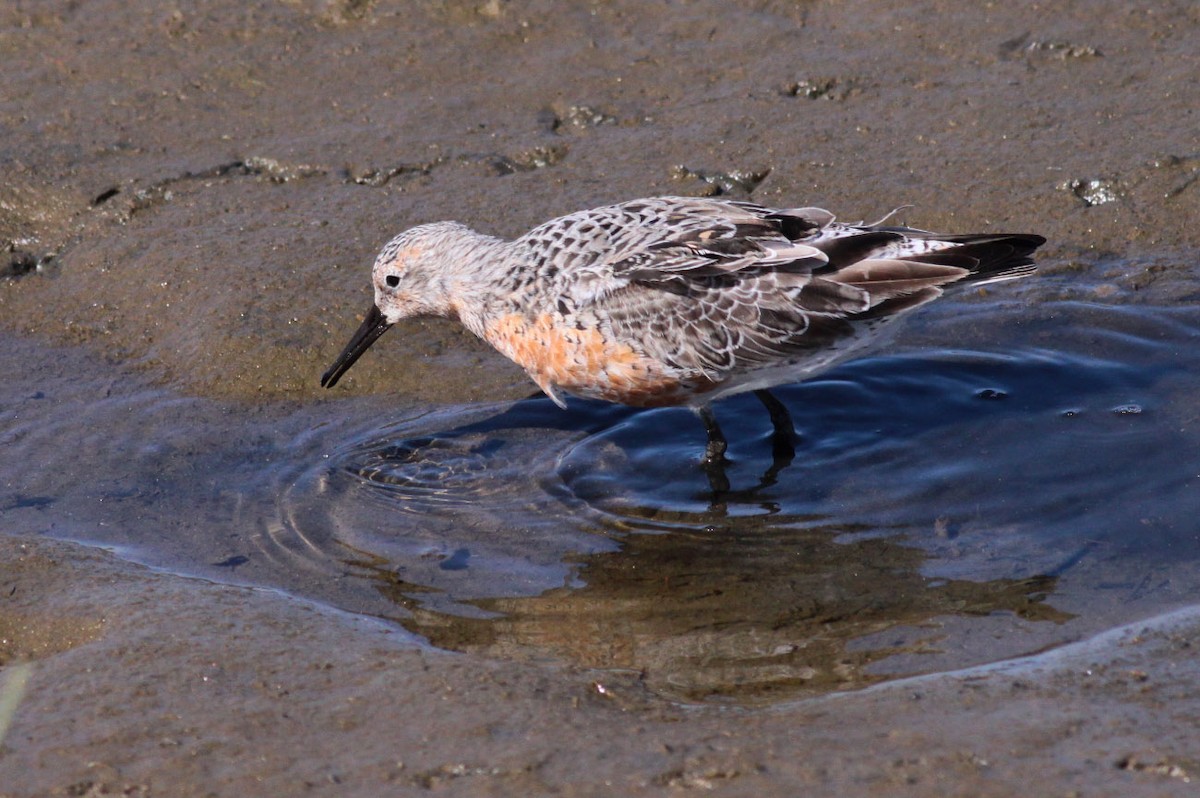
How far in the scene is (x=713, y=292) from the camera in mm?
7758

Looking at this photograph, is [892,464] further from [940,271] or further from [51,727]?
[51,727]

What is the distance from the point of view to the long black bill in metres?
8.48

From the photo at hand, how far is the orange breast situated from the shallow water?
1.53 ft

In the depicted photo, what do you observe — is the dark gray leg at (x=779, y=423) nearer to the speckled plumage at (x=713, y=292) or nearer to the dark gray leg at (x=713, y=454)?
the dark gray leg at (x=713, y=454)

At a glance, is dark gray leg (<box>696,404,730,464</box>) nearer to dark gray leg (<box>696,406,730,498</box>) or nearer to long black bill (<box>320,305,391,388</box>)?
dark gray leg (<box>696,406,730,498</box>)

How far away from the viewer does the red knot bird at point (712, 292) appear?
7641mm

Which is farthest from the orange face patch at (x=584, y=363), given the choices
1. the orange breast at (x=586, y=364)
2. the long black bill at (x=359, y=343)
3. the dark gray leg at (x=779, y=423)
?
the long black bill at (x=359, y=343)

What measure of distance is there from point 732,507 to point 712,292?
119cm

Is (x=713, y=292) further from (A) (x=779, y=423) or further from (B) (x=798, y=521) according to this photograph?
(B) (x=798, y=521)

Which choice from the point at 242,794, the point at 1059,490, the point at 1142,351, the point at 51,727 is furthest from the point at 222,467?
the point at 1142,351

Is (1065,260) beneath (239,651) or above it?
above

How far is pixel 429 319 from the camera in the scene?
30.2 feet

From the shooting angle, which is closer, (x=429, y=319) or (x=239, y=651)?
(x=239, y=651)

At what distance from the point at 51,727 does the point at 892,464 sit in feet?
15.2
